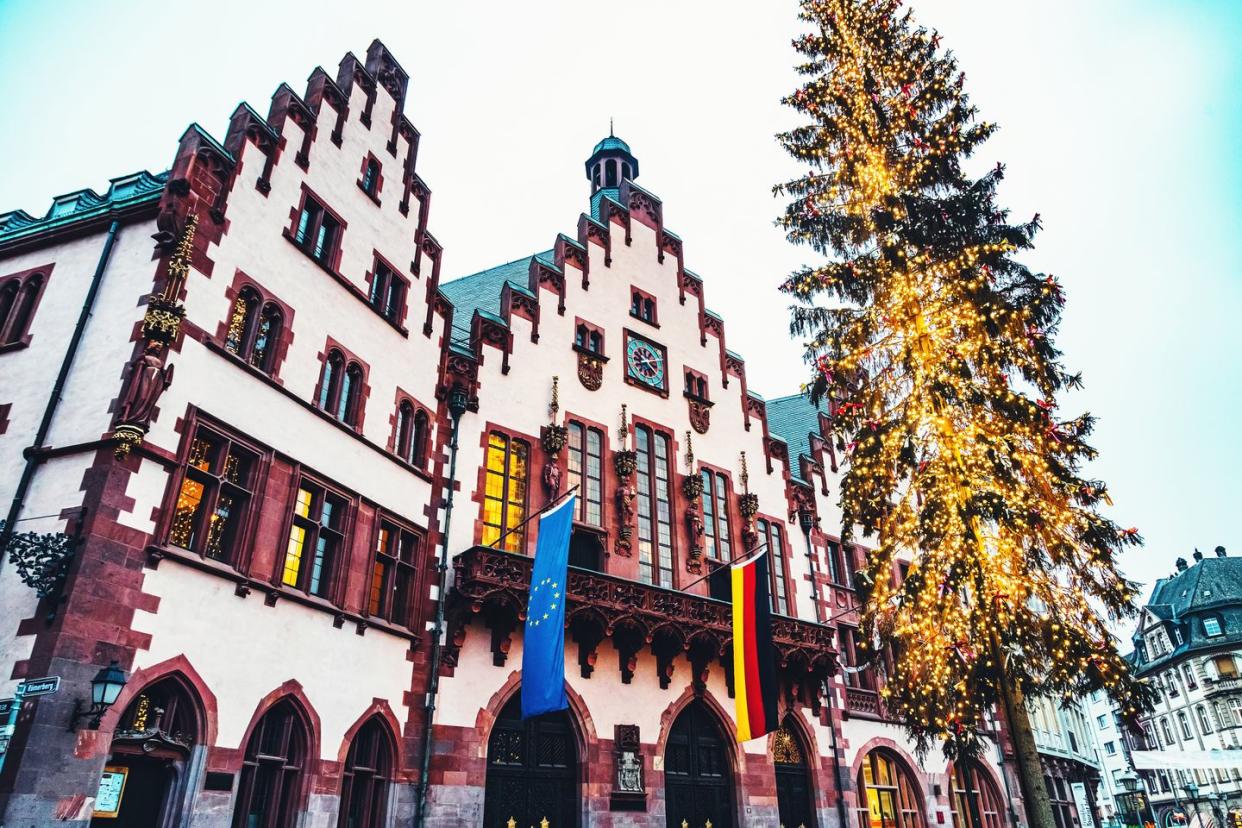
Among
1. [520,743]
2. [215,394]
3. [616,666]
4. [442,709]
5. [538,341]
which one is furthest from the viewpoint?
[538,341]

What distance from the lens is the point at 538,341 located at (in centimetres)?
2333

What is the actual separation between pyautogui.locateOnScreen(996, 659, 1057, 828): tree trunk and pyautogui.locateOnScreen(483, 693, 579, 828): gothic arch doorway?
30.7 ft

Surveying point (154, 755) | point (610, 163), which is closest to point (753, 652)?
point (154, 755)

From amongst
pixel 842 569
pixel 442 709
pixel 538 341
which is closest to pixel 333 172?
pixel 538 341

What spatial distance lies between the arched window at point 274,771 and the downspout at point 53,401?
480 cm

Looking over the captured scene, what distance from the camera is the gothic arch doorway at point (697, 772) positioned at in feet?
67.9

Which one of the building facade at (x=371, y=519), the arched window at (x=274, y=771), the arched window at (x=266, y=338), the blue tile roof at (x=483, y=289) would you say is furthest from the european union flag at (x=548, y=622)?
the blue tile roof at (x=483, y=289)

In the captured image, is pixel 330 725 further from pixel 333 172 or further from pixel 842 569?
pixel 842 569

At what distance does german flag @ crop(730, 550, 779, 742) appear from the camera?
1755cm

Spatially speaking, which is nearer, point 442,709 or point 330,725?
point 330,725

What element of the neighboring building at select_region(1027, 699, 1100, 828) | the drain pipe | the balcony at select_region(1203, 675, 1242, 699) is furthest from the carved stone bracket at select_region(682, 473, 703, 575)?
the balcony at select_region(1203, 675, 1242, 699)

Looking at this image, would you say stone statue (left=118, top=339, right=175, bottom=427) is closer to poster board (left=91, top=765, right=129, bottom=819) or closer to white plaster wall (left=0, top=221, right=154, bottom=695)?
white plaster wall (left=0, top=221, right=154, bottom=695)

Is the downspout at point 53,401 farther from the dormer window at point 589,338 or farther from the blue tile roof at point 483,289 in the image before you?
the dormer window at point 589,338

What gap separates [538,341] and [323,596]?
991 cm
